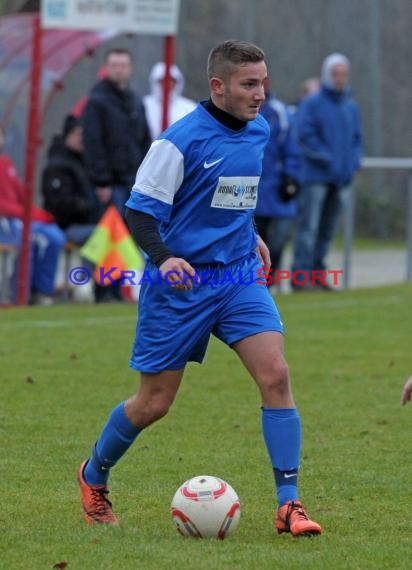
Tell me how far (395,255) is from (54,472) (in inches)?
643

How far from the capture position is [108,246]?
14.9 metres

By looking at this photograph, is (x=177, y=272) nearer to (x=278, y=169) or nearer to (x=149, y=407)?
(x=149, y=407)

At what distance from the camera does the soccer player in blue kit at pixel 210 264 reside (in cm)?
571

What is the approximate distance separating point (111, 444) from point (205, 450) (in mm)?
1696

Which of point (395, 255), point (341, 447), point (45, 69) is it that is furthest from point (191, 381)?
point (395, 255)

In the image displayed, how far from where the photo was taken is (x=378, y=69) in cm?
2398

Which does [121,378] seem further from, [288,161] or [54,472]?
[288,161]

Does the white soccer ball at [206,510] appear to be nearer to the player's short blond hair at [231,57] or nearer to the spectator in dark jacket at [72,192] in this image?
the player's short blond hair at [231,57]

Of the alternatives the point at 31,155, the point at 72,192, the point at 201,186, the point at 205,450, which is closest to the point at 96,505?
the point at 201,186

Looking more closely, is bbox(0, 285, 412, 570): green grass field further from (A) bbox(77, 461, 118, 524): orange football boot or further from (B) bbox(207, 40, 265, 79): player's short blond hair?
(B) bbox(207, 40, 265, 79): player's short blond hair

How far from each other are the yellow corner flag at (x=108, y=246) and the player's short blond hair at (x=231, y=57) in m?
8.95

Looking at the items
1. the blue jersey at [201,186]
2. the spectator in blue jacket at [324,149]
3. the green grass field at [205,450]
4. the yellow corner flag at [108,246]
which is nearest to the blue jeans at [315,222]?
the spectator in blue jacket at [324,149]

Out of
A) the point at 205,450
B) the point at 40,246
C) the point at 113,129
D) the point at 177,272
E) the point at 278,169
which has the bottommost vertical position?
the point at 205,450

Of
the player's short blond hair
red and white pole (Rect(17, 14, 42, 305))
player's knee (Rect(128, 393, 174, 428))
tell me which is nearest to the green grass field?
player's knee (Rect(128, 393, 174, 428))
